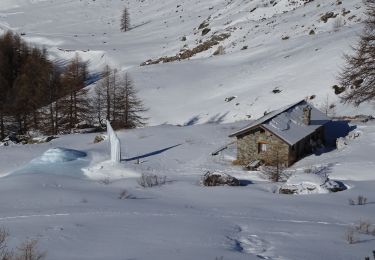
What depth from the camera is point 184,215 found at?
14.5 meters

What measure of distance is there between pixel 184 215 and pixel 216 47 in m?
51.3

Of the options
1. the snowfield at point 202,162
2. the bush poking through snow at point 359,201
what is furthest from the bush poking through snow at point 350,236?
the bush poking through snow at point 359,201

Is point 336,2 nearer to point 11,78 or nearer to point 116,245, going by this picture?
point 11,78

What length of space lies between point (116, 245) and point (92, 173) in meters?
17.3

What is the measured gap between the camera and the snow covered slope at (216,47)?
142 ft

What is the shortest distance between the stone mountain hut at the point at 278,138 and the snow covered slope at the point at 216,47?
857cm

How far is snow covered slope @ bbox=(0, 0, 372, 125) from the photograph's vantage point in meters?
43.4

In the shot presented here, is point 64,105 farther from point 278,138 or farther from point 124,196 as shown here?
point 124,196

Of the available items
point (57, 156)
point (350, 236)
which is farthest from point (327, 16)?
point (350, 236)

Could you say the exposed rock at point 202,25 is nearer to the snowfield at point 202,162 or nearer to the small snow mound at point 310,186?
the snowfield at point 202,162

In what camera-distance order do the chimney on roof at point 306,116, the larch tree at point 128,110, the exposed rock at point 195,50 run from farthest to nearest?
the exposed rock at point 195,50 → the larch tree at point 128,110 → the chimney on roof at point 306,116

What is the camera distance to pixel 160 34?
267 feet

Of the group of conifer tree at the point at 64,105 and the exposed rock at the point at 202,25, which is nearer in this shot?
the group of conifer tree at the point at 64,105

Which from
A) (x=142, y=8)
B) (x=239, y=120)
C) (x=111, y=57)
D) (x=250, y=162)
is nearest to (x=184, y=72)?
(x=239, y=120)
